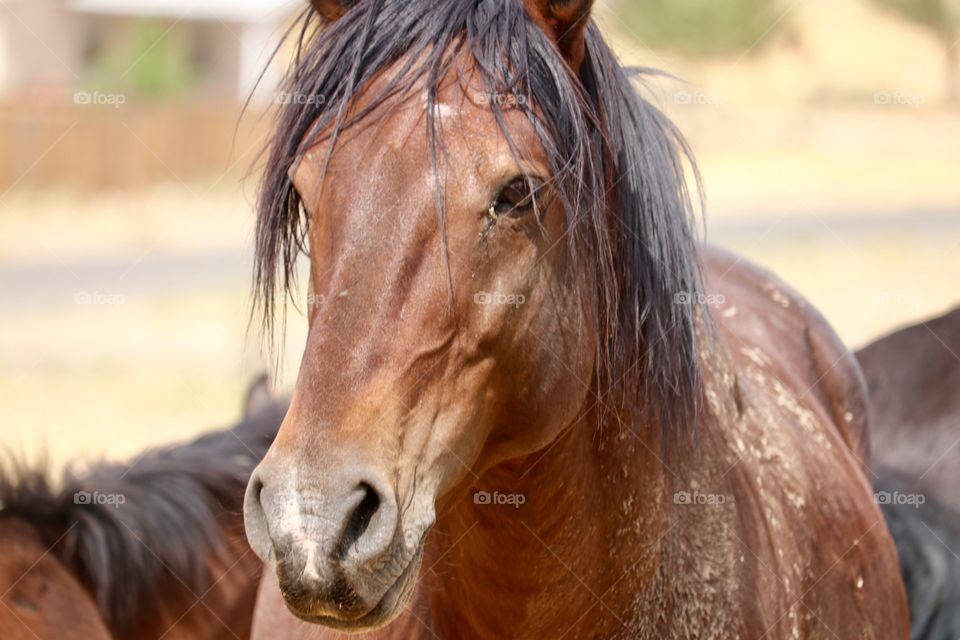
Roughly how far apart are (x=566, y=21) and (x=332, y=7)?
1.83 feet

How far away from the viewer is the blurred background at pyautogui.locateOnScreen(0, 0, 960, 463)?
1261 cm

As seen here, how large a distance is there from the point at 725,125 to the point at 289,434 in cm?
2713

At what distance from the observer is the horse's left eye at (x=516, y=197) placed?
88.1 inches

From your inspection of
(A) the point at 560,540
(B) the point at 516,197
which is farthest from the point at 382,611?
(B) the point at 516,197

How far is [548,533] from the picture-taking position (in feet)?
8.23

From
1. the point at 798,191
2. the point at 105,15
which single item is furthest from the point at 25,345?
the point at 105,15

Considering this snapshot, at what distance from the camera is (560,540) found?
8.27 ft

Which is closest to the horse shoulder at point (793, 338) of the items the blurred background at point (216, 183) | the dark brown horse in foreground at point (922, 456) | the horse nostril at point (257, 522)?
the dark brown horse in foreground at point (922, 456)

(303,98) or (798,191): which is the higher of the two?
(303,98)

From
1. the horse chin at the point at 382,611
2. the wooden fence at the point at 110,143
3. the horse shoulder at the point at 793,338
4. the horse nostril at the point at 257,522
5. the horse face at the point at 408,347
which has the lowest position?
the wooden fence at the point at 110,143

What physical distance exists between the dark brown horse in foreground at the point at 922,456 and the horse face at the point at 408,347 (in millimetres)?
2950

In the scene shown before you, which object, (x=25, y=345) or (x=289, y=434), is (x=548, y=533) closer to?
(x=289, y=434)

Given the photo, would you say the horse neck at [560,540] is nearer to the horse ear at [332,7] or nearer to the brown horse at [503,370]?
the brown horse at [503,370]

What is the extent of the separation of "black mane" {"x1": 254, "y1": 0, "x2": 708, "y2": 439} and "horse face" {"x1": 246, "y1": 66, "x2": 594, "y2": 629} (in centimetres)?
7
